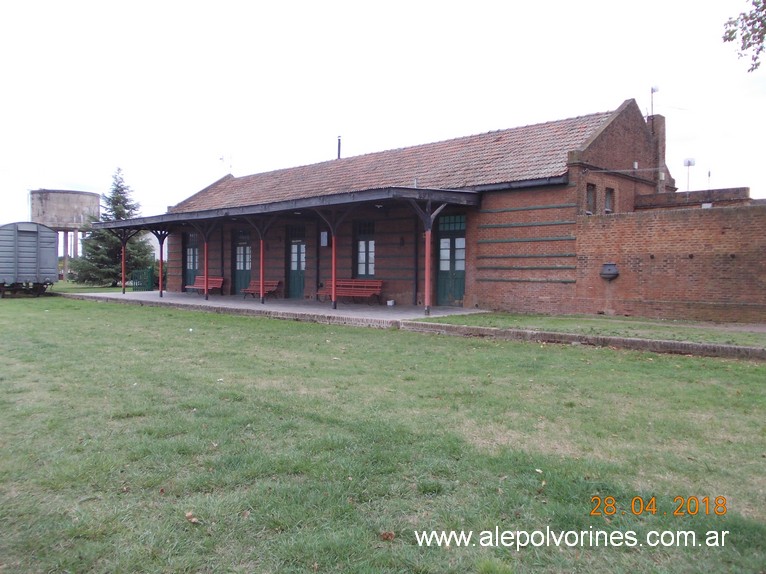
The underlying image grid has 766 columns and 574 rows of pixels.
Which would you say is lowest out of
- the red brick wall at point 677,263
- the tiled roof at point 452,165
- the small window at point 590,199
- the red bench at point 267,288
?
the red bench at point 267,288

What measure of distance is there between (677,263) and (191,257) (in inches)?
846

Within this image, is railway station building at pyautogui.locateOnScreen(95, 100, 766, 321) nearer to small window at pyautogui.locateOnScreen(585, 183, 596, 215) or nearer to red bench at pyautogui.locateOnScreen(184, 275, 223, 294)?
small window at pyautogui.locateOnScreen(585, 183, 596, 215)

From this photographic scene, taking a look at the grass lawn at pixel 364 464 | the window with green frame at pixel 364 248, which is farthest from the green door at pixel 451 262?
Answer: the grass lawn at pixel 364 464

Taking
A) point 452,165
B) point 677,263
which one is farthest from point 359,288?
point 677,263

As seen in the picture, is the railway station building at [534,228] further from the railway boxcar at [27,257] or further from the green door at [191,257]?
the green door at [191,257]

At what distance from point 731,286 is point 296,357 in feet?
32.2

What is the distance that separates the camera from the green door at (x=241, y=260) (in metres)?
24.9

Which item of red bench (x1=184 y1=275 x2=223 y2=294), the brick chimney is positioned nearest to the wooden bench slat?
red bench (x1=184 y1=275 x2=223 y2=294)

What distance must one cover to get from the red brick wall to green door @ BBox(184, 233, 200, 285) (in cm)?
1862

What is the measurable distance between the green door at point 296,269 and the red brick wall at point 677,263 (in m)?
10.8

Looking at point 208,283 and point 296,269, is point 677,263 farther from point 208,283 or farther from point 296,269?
point 208,283

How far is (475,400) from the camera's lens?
231 inches

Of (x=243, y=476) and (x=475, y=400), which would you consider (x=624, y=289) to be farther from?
(x=243, y=476)

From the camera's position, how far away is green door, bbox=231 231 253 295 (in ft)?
81.8
